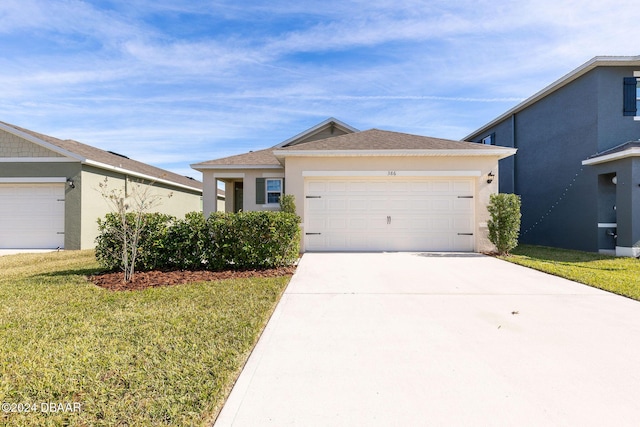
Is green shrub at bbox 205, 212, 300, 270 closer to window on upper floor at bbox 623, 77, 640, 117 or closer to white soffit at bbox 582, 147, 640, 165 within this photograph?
white soffit at bbox 582, 147, 640, 165

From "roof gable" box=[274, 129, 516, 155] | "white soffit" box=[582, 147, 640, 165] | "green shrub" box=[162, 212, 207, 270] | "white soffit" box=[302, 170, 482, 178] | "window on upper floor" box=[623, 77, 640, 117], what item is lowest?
"green shrub" box=[162, 212, 207, 270]

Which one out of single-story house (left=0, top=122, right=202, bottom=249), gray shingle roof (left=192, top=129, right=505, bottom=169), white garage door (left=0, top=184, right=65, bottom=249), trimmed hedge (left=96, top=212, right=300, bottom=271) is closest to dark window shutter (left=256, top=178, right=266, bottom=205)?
gray shingle roof (left=192, top=129, right=505, bottom=169)

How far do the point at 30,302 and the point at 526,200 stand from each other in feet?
57.2

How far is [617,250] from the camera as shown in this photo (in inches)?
368

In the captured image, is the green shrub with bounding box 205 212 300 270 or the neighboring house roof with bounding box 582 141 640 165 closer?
the green shrub with bounding box 205 212 300 270

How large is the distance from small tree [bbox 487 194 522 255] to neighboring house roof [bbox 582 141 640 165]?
3.46 m

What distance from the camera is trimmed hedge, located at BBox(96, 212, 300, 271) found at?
651 centimetres

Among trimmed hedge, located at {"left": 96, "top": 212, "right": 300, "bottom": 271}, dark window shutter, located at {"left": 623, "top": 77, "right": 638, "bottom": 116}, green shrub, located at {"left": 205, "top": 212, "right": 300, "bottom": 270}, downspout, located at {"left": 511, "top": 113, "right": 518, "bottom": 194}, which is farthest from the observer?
downspout, located at {"left": 511, "top": 113, "right": 518, "bottom": 194}

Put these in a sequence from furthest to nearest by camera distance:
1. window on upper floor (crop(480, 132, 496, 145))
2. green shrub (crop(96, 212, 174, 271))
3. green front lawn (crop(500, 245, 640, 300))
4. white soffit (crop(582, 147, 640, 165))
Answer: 1. window on upper floor (crop(480, 132, 496, 145))
2. white soffit (crop(582, 147, 640, 165))
3. green shrub (crop(96, 212, 174, 271))
4. green front lawn (crop(500, 245, 640, 300))

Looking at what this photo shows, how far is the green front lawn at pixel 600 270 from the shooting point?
536 cm

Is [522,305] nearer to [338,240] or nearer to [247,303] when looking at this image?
[247,303]

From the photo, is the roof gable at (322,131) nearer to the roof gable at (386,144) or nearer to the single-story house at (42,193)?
the roof gable at (386,144)

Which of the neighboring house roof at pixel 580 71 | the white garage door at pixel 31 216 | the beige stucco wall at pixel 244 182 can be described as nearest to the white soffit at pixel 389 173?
the beige stucco wall at pixel 244 182

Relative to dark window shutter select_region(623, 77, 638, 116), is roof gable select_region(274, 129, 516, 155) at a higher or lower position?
lower
